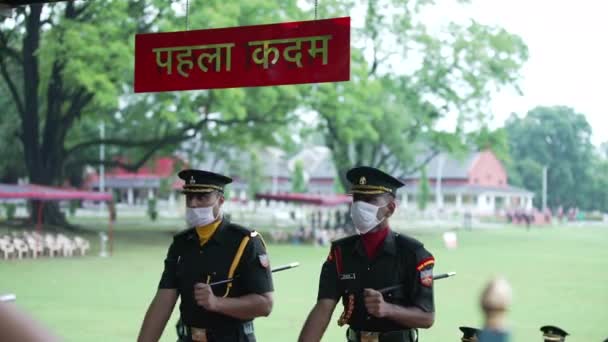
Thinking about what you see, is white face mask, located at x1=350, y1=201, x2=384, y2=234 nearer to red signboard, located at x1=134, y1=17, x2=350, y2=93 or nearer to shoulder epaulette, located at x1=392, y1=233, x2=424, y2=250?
shoulder epaulette, located at x1=392, y1=233, x2=424, y2=250

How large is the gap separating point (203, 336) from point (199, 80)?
5.68ft

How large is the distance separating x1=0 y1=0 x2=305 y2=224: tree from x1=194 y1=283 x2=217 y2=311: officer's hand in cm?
1184

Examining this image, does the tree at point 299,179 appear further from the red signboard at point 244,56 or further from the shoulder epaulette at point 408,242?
the shoulder epaulette at point 408,242

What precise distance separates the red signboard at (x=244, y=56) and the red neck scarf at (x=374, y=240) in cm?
136

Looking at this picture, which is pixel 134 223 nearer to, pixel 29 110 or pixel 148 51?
pixel 29 110

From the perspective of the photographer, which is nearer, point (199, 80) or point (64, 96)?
point (199, 80)

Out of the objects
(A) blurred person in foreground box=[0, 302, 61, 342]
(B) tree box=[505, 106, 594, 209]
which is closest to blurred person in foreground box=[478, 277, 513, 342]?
(A) blurred person in foreground box=[0, 302, 61, 342]

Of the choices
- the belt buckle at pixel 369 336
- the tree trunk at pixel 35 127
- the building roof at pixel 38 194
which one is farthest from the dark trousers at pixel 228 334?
the tree trunk at pixel 35 127

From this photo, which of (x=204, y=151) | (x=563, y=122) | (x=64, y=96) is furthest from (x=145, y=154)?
(x=563, y=122)

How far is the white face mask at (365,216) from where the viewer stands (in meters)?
A: 2.25

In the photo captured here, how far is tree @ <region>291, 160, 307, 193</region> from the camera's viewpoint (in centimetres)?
2266

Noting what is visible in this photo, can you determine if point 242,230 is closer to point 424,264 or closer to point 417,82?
point 424,264

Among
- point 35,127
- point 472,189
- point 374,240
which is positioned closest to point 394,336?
point 374,240

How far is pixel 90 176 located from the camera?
22844mm
